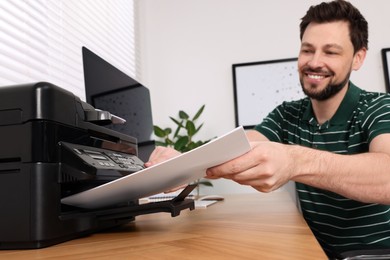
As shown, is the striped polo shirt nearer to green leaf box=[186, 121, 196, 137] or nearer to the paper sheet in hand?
the paper sheet in hand

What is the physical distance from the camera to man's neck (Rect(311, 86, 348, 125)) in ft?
4.59

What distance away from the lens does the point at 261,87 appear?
275cm

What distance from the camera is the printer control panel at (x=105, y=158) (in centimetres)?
61

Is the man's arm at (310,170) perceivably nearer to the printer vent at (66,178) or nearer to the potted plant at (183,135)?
the printer vent at (66,178)

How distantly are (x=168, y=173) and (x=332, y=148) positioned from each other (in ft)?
2.93

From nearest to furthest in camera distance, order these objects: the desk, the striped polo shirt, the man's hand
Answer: the desk, the man's hand, the striped polo shirt

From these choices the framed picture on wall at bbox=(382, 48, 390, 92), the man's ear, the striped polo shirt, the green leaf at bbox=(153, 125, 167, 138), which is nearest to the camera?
the striped polo shirt

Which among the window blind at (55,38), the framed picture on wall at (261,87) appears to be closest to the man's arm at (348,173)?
the window blind at (55,38)

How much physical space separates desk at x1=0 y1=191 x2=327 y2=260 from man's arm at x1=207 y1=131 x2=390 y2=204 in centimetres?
9

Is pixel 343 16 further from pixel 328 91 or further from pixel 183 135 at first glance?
pixel 183 135

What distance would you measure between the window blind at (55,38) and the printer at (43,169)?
0.88 metres

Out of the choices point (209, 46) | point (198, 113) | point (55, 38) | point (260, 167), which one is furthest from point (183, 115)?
point (260, 167)

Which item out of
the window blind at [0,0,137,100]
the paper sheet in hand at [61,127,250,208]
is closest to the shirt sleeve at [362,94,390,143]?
the paper sheet in hand at [61,127,250,208]

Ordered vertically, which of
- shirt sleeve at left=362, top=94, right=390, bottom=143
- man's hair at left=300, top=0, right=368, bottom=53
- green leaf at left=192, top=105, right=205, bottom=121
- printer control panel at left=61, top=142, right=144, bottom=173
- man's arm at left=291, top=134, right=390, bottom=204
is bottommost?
man's arm at left=291, top=134, right=390, bottom=204
